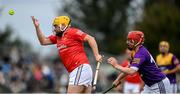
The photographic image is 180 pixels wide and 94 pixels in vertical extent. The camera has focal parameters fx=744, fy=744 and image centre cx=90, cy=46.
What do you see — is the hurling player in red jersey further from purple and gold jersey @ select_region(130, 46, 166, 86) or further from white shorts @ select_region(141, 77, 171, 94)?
white shorts @ select_region(141, 77, 171, 94)

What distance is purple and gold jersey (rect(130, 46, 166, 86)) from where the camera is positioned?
14.7m

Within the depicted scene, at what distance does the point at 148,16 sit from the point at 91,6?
24391 millimetres

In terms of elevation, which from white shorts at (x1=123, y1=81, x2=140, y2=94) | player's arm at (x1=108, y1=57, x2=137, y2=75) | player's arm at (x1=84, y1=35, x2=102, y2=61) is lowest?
white shorts at (x1=123, y1=81, x2=140, y2=94)

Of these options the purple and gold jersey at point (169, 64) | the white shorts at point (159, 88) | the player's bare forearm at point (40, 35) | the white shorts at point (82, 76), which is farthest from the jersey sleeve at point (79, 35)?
the purple and gold jersey at point (169, 64)

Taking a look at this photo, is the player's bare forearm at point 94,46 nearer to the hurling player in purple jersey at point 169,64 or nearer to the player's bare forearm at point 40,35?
the player's bare forearm at point 40,35

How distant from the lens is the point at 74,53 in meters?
15.2

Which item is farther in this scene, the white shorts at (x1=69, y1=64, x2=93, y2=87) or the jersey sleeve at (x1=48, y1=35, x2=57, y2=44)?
the jersey sleeve at (x1=48, y1=35, x2=57, y2=44)

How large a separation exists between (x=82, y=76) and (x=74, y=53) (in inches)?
20.2

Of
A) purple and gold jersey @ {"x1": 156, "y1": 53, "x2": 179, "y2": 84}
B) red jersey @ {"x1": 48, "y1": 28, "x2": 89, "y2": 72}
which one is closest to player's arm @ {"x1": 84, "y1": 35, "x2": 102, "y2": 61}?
red jersey @ {"x1": 48, "y1": 28, "x2": 89, "y2": 72}

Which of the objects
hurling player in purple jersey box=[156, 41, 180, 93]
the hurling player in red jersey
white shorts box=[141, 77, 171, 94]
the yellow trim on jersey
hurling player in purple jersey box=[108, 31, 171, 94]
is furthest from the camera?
the yellow trim on jersey

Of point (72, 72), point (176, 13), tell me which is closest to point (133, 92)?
point (72, 72)

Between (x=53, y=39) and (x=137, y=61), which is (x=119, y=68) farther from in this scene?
(x=53, y=39)

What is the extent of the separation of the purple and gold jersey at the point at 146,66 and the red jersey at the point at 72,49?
3.66 feet

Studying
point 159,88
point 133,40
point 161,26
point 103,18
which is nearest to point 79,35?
point 133,40
